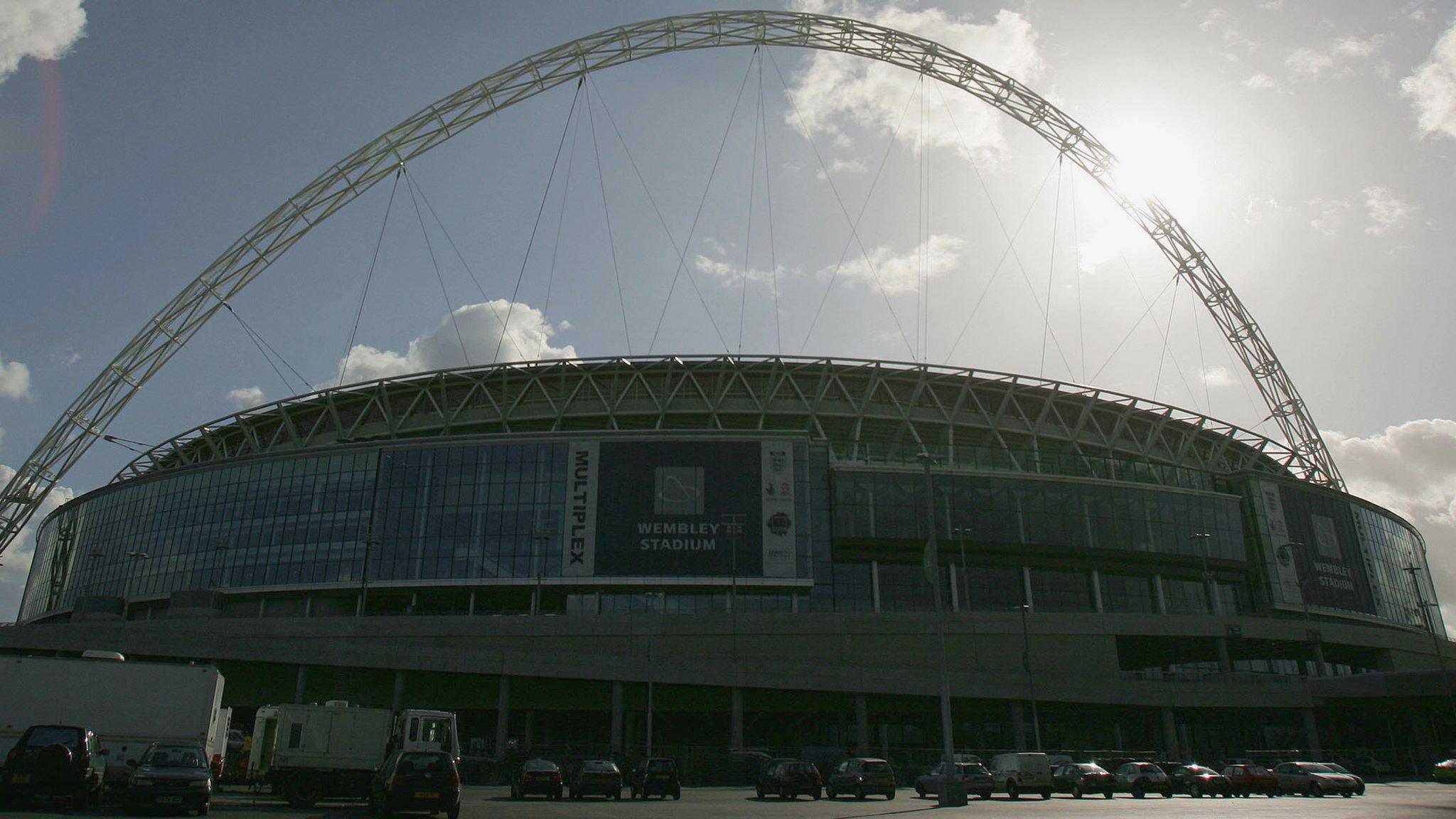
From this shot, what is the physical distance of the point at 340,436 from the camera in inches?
3536

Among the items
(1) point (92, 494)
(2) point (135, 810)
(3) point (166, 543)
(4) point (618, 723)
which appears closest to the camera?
(2) point (135, 810)

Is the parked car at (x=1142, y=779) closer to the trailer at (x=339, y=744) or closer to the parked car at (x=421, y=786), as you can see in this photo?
the trailer at (x=339, y=744)

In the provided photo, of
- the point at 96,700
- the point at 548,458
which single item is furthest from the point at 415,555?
the point at 96,700

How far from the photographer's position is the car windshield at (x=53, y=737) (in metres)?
22.2

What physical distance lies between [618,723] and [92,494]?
2821 inches

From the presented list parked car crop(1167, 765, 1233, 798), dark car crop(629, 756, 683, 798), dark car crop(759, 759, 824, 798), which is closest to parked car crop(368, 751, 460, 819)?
dark car crop(629, 756, 683, 798)

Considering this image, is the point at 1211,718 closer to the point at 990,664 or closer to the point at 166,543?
the point at 990,664

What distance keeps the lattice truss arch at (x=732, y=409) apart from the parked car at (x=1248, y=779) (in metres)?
46.0

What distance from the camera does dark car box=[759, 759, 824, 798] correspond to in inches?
Answer: 1388

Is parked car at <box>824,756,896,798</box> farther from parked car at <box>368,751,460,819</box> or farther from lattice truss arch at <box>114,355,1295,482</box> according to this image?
lattice truss arch at <box>114,355,1295,482</box>

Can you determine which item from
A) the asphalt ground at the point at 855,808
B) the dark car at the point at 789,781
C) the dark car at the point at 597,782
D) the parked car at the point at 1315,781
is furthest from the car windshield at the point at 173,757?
the parked car at the point at 1315,781

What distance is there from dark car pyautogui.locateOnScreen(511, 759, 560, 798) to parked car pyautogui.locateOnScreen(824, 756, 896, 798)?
10298 millimetres

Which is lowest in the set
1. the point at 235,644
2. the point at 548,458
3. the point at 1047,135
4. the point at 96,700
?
the point at 96,700

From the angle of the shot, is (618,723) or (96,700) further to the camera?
(618,723)
